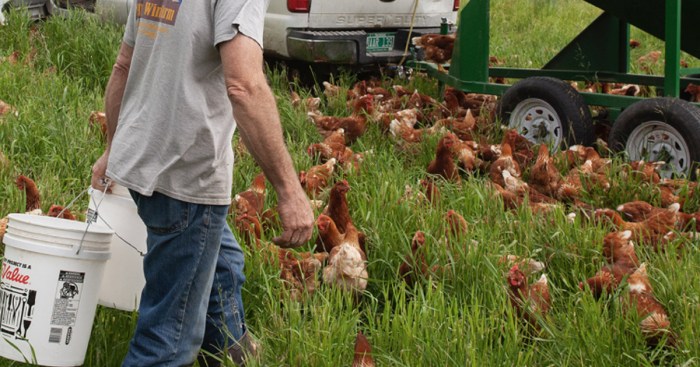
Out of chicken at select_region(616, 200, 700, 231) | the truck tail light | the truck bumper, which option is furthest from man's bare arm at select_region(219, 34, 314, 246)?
the truck tail light

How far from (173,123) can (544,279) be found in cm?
164

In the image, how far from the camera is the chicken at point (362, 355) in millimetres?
3270

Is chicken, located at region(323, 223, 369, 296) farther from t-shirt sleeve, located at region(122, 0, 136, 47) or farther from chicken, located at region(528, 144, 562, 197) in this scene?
chicken, located at region(528, 144, 562, 197)

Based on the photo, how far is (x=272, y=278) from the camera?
407 cm

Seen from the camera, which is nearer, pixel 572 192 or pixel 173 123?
pixel 173 123

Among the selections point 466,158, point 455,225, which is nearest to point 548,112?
point 466,158

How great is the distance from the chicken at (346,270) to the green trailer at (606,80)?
92.6 inches

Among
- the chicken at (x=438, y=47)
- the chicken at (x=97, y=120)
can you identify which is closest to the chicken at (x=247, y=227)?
the chicken at (x=97, y=120)

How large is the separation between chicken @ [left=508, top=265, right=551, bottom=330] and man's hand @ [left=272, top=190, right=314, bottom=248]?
40.7 inches

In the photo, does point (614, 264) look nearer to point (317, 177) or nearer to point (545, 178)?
point (545, 178)

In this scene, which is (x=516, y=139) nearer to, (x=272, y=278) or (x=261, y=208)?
(x=261, y=208)

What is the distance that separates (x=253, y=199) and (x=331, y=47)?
3.57m

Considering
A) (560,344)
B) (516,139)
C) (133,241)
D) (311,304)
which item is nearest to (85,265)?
(133,241)

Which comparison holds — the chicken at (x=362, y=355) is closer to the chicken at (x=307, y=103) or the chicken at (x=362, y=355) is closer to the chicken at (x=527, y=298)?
the chicken at (x=527, y=298)
